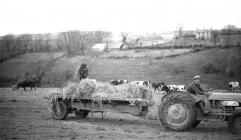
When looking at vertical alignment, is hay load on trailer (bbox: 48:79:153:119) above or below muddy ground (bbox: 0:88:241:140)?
above

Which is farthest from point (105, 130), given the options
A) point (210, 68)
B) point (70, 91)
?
point (210, 68)

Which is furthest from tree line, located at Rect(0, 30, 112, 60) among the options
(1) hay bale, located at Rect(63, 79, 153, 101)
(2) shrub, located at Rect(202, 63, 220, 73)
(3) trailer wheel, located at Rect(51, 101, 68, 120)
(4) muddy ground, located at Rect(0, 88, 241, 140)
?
(4) muddy ground, located at Rect(0, 88, 241, 140)

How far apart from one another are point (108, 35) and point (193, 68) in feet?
211

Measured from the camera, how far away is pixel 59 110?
12.0 metres

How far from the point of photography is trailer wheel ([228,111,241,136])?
8445 millimetres

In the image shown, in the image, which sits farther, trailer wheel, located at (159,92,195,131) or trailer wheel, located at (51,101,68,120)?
trailer wheel, located at (51,101,68,120)

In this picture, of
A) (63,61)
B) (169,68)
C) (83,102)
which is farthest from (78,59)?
(83,102)

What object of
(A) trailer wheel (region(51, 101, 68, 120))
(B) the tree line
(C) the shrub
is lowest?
(A) trailer wheel (region(51, 101, 68, 120))

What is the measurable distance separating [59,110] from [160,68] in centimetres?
3590

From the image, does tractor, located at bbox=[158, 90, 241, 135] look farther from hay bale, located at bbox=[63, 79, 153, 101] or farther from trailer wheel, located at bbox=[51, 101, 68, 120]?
trailer wheel, located at bbox=[51, 101, 68, 120]

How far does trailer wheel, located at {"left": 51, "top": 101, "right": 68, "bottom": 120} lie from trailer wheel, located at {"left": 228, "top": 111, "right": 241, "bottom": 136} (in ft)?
20.5

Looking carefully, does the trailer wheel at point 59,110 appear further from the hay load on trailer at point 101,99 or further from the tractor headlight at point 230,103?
the tractor headlight at point 230,103

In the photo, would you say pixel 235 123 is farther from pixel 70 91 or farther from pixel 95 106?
pixel 70 91

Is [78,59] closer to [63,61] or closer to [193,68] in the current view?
[63,61]
